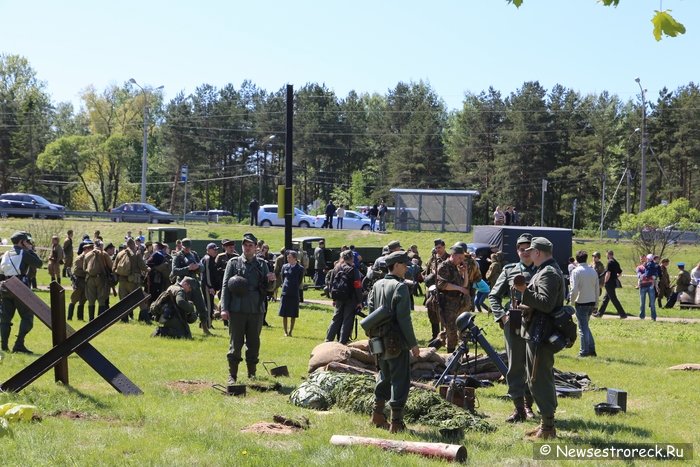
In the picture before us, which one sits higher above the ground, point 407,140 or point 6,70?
point 6,70

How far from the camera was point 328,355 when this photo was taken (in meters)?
11.9

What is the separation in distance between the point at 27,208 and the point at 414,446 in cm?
5232

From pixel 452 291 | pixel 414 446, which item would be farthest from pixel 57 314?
pixel 452 291

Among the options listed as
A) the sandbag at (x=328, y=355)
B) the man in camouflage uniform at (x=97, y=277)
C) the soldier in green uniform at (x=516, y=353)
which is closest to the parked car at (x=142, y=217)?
the man in camouflage uniform at (x=97, y=277)

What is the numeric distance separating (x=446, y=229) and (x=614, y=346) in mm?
34507

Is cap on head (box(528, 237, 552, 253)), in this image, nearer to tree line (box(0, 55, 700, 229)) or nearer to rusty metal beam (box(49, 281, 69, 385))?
rusty metal beam (box(49, 281, 69, 385))

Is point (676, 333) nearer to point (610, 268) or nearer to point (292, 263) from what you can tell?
point (610, 268)

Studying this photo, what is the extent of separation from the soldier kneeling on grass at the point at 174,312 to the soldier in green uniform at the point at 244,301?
5299 millimetres

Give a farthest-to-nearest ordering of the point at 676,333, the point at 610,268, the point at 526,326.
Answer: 1. the point at 610,268
2. the point at 676,333
3. the point at 526,326

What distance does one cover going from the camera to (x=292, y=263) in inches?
719

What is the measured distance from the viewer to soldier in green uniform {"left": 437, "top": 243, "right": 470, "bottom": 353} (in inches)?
573

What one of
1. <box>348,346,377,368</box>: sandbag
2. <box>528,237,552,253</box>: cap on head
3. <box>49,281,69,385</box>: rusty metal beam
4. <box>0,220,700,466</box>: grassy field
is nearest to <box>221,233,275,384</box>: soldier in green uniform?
<box>0,220,700,466</box>: grassy field

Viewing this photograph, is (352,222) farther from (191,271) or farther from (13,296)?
(13,296)

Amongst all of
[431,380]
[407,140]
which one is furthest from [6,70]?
[431,380]
